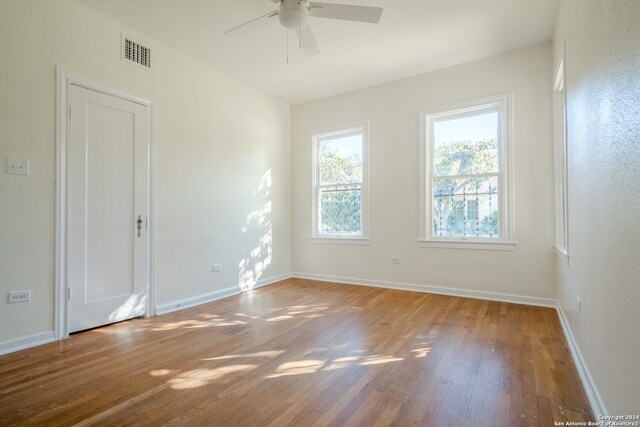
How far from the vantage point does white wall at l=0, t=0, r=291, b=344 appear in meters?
2.55

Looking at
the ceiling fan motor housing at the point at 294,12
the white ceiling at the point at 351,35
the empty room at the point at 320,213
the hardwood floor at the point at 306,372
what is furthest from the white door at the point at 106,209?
the ceiling fan motor housing at the point at 294,12

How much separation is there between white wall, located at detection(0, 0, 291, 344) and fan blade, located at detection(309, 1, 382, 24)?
2.13 meters

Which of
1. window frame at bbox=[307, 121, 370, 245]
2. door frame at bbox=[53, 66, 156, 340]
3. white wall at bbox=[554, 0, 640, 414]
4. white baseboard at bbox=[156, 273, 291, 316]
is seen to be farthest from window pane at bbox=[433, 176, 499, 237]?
door frame at bbox=[53, 66, 156, 340]

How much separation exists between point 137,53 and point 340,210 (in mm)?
3442

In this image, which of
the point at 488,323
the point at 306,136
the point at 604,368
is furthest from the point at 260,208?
the point at 604,368

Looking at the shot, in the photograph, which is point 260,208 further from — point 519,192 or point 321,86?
point 519,192

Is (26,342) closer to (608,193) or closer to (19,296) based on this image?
(19,296)

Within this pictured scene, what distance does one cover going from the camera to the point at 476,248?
4070 mm

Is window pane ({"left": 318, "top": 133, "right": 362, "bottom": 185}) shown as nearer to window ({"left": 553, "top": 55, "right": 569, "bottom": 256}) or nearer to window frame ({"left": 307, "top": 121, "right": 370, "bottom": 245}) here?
window frame ({"left": 307, "top": 121, "right": 370, "bottom": 245})

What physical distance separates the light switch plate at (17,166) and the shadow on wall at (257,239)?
2522mm

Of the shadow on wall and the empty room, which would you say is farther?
the shadow on wall

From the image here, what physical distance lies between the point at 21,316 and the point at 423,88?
510 centimetres

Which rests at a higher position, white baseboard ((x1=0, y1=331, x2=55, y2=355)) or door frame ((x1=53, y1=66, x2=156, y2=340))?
door frame ((x1=53, y1=66, x2=156, y2=340))

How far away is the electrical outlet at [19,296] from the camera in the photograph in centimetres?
252
